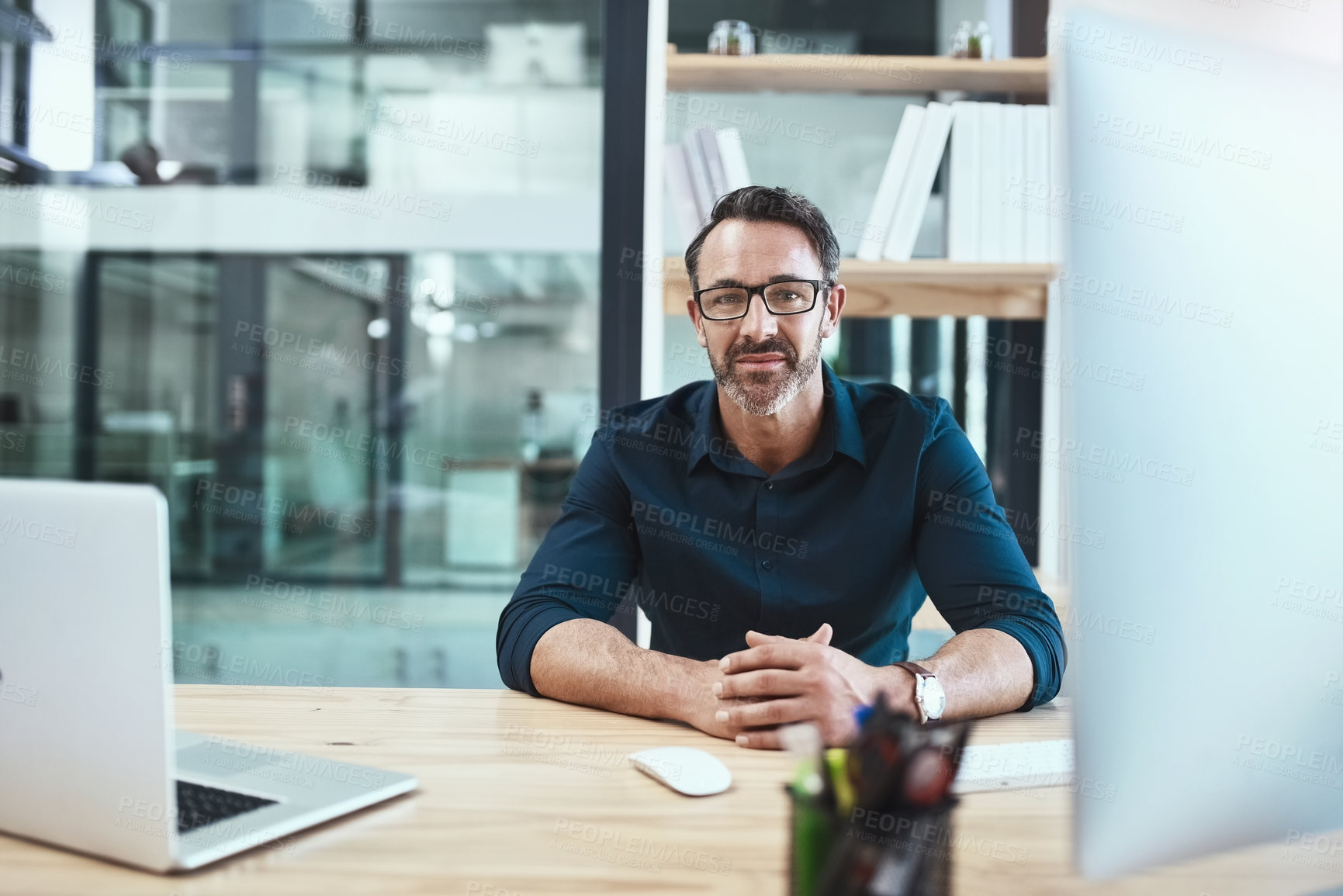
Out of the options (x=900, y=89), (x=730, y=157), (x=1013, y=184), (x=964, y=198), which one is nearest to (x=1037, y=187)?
(x=1013, y=184)

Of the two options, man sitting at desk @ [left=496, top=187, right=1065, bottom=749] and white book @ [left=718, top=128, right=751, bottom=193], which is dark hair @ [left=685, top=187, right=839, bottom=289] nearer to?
man sitting at desk @ [left=496, top=187, right=1065, bottom=749]

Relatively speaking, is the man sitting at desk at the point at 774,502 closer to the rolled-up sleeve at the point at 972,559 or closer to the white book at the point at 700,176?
the rolled-up sleeve at the point at 972,559

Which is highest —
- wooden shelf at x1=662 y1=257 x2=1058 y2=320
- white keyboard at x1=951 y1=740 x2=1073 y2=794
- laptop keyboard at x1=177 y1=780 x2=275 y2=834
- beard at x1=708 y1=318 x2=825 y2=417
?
wooden shelf at x1=662 y1=257 x2=1058 y2=320

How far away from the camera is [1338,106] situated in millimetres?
510

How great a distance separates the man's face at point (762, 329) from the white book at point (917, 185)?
0.50 meters

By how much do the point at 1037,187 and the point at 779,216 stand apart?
0.75m

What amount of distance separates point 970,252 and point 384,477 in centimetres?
253

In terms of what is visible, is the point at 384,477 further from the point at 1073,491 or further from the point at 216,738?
the point at 1073,491

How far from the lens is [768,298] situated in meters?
1.60

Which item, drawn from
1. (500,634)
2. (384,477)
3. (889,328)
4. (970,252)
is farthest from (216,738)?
(384,477)

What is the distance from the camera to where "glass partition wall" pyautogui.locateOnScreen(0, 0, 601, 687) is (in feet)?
12.0

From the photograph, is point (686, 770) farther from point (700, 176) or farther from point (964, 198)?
point (964, 198)

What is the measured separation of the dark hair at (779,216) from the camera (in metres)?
1.63

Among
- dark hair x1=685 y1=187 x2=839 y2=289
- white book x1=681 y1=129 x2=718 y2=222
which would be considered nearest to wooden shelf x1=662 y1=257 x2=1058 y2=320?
white book x1=681 y1=129 x2=718 y2=222
